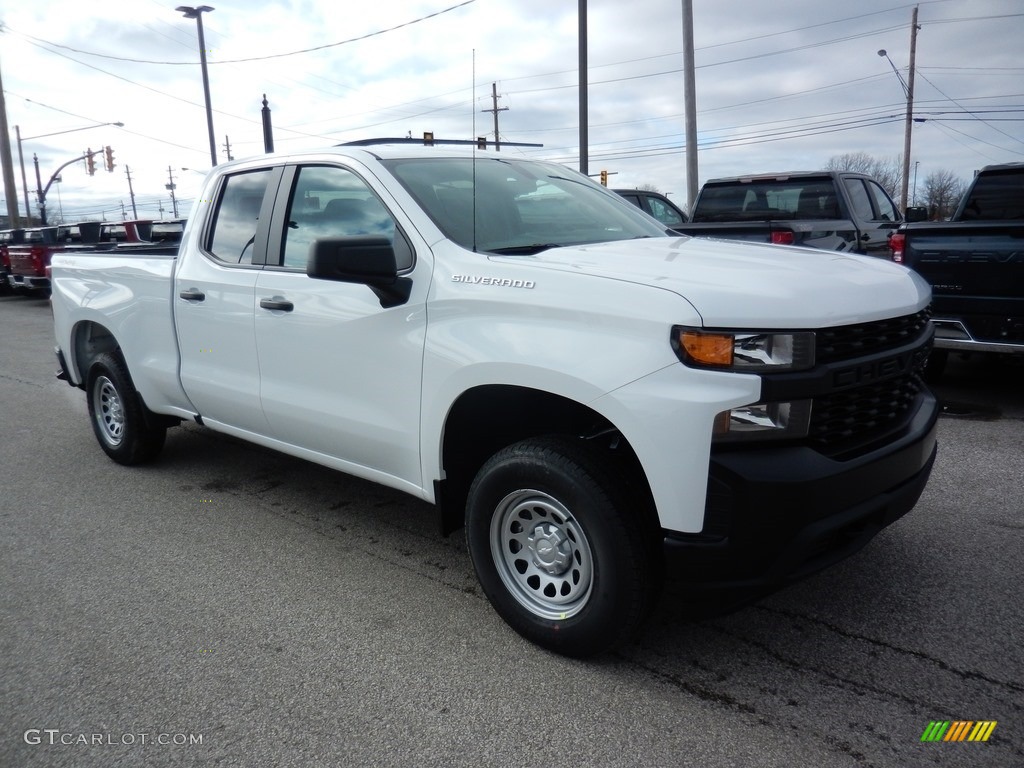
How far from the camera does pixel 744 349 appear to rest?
2582 millimetres

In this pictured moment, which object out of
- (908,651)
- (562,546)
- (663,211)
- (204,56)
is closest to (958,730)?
(908,651)

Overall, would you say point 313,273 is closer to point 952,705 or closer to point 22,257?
point 952,705

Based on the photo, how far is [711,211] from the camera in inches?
391

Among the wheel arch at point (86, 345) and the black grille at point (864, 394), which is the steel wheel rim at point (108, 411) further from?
the black grille at point (864, 394)

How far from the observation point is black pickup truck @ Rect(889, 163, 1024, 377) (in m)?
6.03

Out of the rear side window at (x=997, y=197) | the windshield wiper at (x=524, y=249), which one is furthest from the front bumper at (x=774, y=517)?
the rear side window at (x=997, y=197)

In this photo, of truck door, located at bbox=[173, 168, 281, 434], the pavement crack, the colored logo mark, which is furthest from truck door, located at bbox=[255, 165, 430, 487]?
the colored logo mark

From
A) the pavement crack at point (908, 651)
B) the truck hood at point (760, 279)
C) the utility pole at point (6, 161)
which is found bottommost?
the pavement crack at point (908, 651)

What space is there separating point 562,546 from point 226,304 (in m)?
2.31

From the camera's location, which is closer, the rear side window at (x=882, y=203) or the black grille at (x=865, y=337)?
the black grille at (x=865, y=337)

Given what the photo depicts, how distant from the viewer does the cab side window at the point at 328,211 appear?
12.2 ft

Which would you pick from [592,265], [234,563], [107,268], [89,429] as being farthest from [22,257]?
[592,265]

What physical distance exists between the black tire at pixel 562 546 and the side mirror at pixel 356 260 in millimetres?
847

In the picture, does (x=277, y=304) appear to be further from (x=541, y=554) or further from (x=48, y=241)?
(x=48, y=241)
